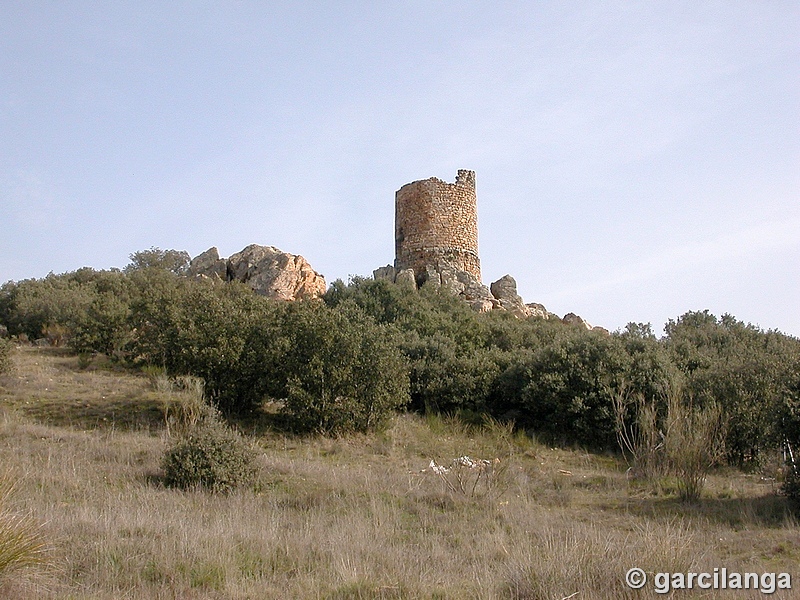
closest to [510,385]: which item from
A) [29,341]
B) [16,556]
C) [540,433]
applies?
[540,433]

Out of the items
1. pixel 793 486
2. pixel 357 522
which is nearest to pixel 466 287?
Result: pixel 793 486

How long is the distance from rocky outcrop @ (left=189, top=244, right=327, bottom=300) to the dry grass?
36.4ft

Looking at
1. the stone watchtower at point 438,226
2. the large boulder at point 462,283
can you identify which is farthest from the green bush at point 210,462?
the stone watchtower at point 438,226

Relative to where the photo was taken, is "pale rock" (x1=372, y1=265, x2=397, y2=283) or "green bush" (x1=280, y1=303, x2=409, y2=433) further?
"pale rock" (x1=372, y1=265, x2=397, y2=283)

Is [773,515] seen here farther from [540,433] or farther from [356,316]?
[356,316]

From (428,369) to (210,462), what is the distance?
27.0 ft

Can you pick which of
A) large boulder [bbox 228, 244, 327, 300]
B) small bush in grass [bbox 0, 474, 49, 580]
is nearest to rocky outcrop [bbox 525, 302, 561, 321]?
large boulder [bbox 228, 244, 327, 300]

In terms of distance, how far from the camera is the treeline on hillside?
43.6 feet

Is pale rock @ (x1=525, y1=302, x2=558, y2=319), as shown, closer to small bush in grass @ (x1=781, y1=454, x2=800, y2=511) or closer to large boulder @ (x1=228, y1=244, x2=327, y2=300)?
large boulder @ (x1=228, y1=244, x2=327, y2=300)

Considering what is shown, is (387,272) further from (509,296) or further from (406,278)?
(509,296)

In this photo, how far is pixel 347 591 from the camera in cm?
512

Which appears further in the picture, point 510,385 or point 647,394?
point 510,385

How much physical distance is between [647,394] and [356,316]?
6413 millimetres

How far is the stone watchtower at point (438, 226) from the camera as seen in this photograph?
25.4m
